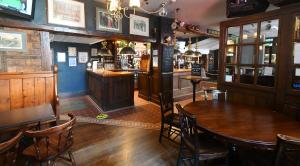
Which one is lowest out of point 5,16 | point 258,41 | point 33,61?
point 33,61

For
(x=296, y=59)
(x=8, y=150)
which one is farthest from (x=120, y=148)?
(x=296, y=59)

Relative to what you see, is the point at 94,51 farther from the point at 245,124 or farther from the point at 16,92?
the point at 245,124

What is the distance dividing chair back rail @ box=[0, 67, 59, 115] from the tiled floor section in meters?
1.24

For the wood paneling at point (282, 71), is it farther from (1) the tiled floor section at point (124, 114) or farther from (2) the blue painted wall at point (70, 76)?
(2) the blue painted wall at point (70, 76)

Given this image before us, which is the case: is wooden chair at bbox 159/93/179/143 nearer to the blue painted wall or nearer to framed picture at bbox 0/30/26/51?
framed picture at bbox 0/30/26/51

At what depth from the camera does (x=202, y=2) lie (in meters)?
3.83

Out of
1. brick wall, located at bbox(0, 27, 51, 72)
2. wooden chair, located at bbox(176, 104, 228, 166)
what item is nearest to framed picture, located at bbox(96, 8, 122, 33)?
brick wall, located at bbox(0, 27, 51, 72)

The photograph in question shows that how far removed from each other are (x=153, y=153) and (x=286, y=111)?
1.86 metres

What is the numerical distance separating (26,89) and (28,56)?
0.55 metres

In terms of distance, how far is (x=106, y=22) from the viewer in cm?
391

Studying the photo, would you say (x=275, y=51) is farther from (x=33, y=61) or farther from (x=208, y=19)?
(x=33, y=61)

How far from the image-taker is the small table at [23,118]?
70.7 inches

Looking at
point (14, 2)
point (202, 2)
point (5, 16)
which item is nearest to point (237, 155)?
point (202, 2)

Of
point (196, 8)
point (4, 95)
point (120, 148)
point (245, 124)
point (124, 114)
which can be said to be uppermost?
point (196, 8)
